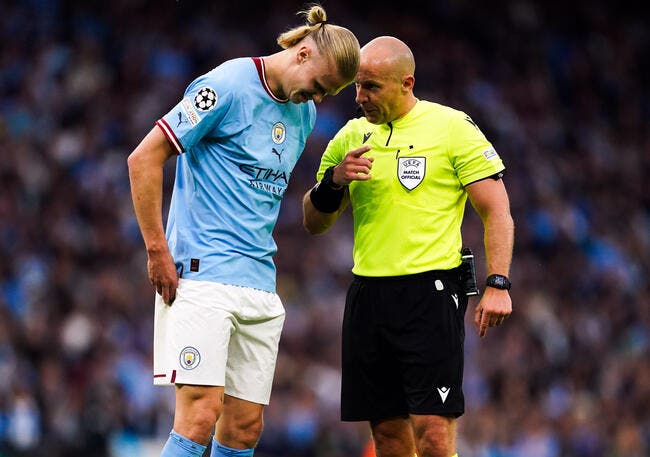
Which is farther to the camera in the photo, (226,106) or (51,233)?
(51,233)

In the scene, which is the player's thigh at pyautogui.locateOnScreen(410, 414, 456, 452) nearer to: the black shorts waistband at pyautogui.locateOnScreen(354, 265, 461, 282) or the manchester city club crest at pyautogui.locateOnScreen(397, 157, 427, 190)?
the black shorts waistband at pyautogui.locateOnScreen(354, 265, 461, 282)

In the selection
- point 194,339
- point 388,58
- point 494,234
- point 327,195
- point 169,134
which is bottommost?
point 194,339

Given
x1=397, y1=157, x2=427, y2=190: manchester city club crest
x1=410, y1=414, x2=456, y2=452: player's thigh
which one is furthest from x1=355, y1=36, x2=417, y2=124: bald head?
x1=410, y1=414, x2=456, y2=452: player's thigh

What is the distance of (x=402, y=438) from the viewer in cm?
578

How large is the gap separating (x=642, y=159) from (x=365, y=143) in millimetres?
12419

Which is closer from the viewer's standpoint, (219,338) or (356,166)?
(219,338)

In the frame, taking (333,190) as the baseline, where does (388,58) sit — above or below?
above

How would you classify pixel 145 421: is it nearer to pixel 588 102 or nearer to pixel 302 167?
pixel 302 167

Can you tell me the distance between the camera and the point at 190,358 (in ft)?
16.7

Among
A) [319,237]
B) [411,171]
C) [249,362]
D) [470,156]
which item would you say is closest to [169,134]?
[249,362]

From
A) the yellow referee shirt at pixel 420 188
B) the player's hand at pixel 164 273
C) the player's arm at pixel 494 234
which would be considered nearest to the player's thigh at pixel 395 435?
the player's arm at pixel 494 234

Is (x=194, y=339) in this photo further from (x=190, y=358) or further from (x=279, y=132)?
(x=279, y=132)

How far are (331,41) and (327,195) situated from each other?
2.90 ft

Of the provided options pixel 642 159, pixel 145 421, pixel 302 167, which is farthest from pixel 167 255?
pixel 642 159
